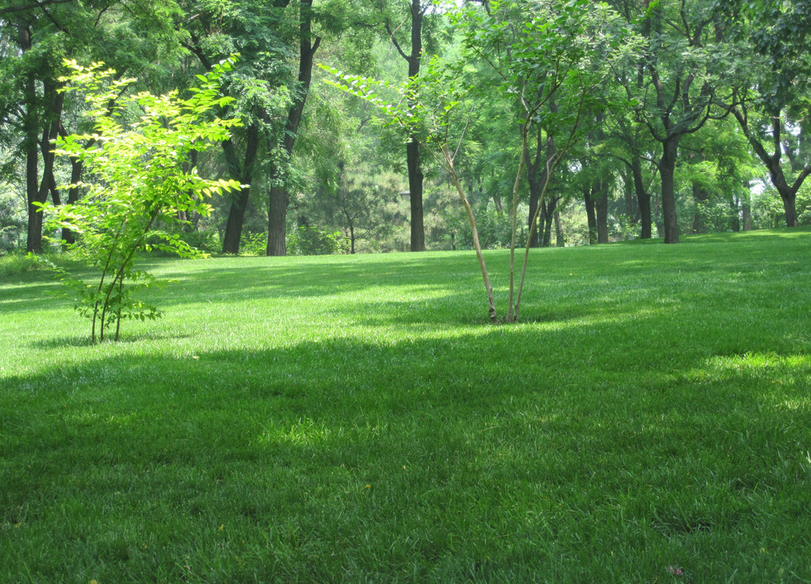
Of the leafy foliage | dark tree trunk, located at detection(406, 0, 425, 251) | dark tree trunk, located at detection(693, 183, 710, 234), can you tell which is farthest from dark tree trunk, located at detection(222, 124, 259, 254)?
dark tree trunk, located at detection(693, 183, 710, 234)

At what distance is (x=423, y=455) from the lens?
3303 mm

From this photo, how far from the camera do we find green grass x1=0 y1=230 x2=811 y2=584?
234cm

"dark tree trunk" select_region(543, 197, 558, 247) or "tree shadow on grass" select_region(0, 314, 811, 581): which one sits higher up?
"dark tree trunk" select_region(543, 197, 558, 247)

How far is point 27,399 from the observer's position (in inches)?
194

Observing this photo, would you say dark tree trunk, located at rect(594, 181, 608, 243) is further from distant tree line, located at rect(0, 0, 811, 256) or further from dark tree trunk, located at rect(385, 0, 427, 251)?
dark tree trunk, located at rect(385, 0, 427, 251)

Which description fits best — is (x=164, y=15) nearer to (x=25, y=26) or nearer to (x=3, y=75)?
(x=3, y=75)

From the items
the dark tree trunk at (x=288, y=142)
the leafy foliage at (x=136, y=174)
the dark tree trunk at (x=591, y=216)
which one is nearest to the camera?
the leafy foliage at (x=136, y=174)

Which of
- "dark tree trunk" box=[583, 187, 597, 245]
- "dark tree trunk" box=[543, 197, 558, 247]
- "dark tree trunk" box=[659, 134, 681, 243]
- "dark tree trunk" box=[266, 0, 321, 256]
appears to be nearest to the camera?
"dark tree trunk" box=[659, 134, 681, 243]

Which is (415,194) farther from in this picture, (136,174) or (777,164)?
(136,174)

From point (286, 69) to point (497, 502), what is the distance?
1036 inches

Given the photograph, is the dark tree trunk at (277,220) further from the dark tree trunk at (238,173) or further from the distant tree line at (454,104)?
the dark tree trunk at (238,173)

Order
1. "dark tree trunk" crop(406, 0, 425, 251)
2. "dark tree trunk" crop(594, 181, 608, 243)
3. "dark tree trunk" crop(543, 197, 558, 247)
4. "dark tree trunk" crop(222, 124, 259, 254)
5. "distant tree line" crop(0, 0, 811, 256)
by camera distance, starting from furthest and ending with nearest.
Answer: "dark tree trunk" crop(543, 197, 558, 247) < "dark tree trunk" crop(594, 181, 608, 243) < "dark tree trunk" crop(406, 0, 425, 251) < "dark tree trunk" crop(222, 124, 259, 254) < "distant tree line" crop(0, 0, 811, 256)

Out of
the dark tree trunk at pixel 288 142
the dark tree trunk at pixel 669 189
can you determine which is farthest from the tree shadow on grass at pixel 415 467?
the dark tree trunk at pixel 288 142

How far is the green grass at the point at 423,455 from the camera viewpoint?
2338 mm
